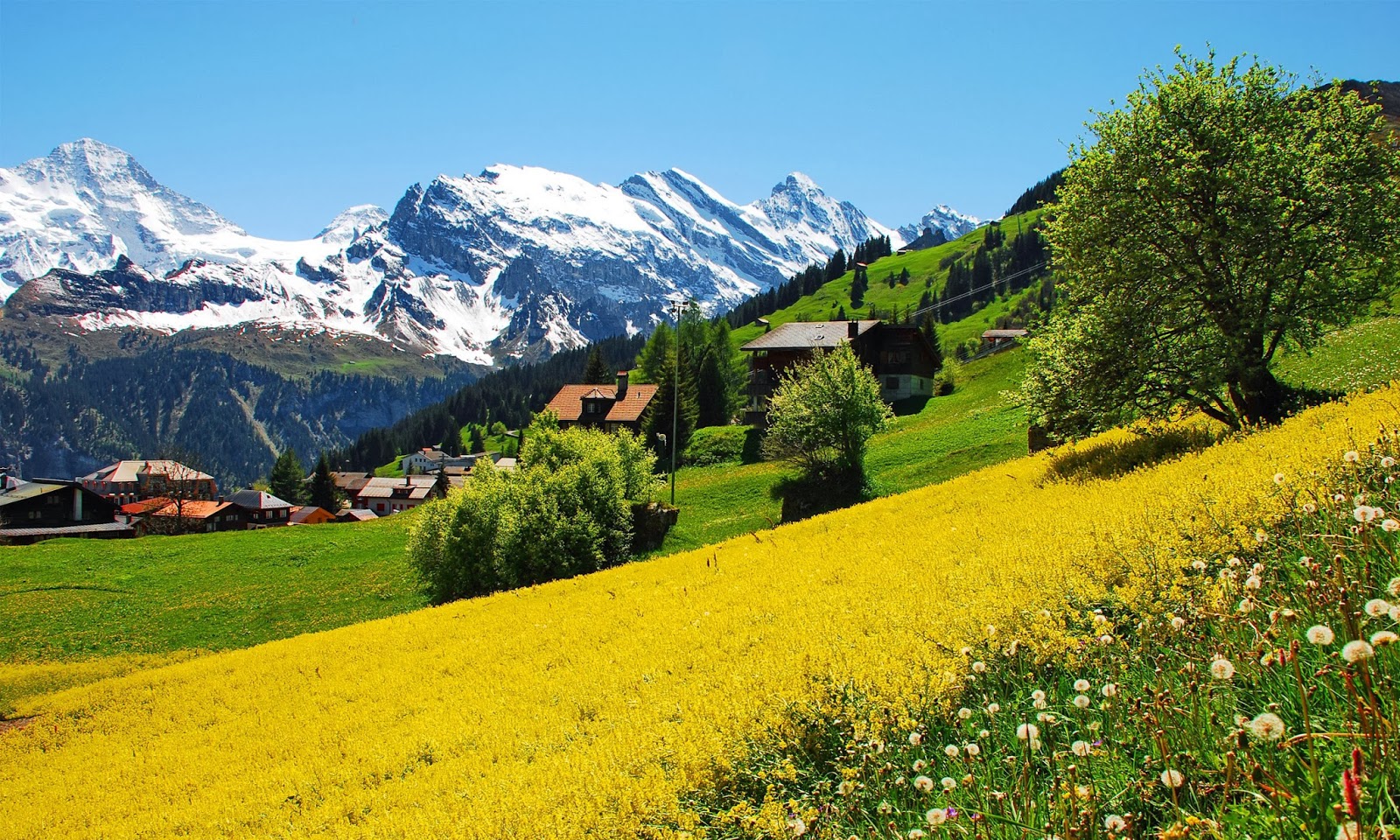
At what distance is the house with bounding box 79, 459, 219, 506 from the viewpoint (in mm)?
86438

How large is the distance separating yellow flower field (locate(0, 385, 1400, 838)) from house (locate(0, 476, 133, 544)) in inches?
3268

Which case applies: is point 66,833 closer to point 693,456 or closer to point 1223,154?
point 1223,154

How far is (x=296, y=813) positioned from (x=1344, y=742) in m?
12.3

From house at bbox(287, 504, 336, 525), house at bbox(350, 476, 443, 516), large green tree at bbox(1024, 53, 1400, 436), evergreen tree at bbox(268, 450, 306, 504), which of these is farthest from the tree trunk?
house at bbox(350, 476, 443, 516)

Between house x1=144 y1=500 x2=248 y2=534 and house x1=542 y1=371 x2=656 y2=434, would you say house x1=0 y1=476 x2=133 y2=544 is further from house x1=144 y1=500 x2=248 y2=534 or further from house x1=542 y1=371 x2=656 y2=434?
house x1=542 y1=371 x2=656 y2=434

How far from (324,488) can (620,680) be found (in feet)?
479

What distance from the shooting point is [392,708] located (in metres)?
15.4

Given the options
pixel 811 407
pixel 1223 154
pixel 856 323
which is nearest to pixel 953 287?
pixel 856 323

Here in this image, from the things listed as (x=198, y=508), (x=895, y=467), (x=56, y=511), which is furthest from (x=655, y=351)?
(x=56, y=511)

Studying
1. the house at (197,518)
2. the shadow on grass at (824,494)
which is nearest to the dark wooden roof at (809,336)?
the shadow on grass at (824,494)

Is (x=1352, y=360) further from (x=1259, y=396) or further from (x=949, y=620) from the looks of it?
(x=949, y=620)

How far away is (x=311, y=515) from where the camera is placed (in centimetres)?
12719

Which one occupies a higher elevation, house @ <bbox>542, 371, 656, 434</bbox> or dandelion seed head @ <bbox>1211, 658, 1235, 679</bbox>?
house @ <bbox>542, 371, 656, 434</bbox>

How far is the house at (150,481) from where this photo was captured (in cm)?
8644
